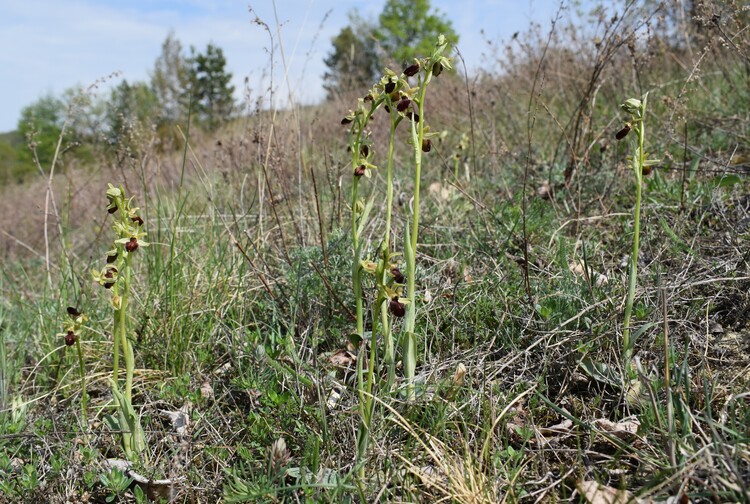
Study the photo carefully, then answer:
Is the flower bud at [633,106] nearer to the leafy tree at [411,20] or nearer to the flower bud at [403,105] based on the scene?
the flower bud at [403,105]

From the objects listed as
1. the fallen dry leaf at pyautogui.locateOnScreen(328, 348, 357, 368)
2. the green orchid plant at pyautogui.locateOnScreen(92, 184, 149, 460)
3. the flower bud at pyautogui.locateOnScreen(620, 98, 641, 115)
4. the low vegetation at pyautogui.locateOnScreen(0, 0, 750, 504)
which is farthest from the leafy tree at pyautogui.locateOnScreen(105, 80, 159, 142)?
the flower bud at pyautogui.locateOnScreen(620, 98, 641, 115)

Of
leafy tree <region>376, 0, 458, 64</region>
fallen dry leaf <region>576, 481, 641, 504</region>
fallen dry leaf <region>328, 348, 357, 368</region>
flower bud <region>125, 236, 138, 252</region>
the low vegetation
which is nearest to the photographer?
fallen dry leaf <region>576, 481, 641, 504</region>

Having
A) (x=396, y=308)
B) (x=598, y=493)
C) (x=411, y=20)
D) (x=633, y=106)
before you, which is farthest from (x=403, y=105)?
(x=411, y=20)

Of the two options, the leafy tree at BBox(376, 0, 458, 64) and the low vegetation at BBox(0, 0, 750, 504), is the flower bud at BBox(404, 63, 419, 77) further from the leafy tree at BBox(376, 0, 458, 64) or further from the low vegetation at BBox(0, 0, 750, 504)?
the leafy tree at BBox(376, 0, 458, 64)

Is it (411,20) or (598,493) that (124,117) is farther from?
(411,20)

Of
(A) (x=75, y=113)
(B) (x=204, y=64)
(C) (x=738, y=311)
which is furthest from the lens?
(B) (x=204, y=64)

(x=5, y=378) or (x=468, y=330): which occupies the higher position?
(x=468, y=330)

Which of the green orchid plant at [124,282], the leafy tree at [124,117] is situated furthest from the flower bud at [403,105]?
the leafy tree at [124,117]

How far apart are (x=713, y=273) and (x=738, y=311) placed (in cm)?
19

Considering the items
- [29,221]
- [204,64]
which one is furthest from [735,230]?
[204,64]

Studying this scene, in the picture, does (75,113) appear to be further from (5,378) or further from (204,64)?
(204,64)

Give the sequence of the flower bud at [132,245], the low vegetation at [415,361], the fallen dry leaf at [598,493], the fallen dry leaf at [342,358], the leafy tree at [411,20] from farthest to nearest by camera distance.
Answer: the leafy tree at [411,20], the fallen dry leaf at [342,358], the flower bud at [132,245], the low vegetation at [415,361], the fallen dry leaf at [598,493]

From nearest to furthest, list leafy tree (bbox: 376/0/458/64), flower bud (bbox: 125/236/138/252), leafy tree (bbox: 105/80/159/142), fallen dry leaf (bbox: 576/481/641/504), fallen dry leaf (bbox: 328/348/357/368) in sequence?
fallen dry leaf (bbox: 576/481/641/504) → flower bud (bbox: 125/236/138/252) → fallen dry leaf (bbox: 328/348/357/368) → leafy tree (bbox: 105/80/159/142) → leafy tree (bbox: 376/0/458/64)

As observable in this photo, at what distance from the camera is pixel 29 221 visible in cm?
820
